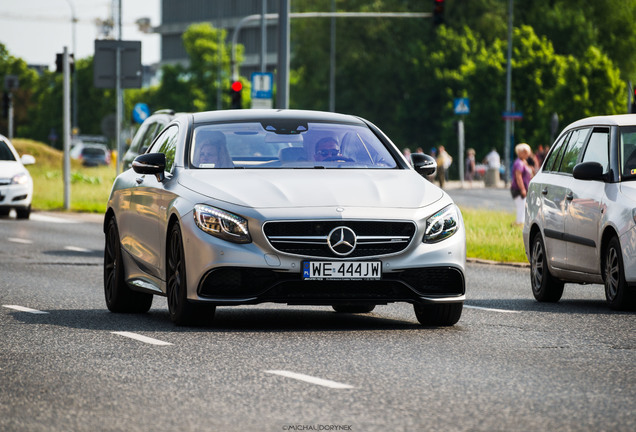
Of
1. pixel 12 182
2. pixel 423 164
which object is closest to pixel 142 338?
pixel 423 164

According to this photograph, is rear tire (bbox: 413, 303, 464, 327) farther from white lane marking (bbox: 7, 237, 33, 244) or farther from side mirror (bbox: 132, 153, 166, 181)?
white lane marking (bbox: 7, 237, 33, 244)

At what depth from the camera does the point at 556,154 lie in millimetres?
14609

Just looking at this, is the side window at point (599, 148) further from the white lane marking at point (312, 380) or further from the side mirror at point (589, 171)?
the white lane marking at point (312, 380)

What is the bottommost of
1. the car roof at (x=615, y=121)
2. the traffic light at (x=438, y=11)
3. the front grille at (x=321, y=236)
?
the front grille at (x=321, y=236)

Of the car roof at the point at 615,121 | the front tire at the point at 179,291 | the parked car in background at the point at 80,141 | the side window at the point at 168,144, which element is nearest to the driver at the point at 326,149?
the side window at the point at 168,144

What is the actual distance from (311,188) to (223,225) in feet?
2.26

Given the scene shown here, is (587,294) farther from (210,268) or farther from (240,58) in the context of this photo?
(240,58)

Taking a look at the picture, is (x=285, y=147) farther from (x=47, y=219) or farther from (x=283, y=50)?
(x=47, y=219)

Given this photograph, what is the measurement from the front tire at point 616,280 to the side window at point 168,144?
374 cm

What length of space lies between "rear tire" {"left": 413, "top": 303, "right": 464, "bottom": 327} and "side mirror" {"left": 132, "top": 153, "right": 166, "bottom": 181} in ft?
7.14

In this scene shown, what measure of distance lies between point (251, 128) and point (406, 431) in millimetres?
5433

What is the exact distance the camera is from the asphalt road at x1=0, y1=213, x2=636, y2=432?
6793 mm

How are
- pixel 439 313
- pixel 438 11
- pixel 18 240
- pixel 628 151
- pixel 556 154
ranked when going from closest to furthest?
pixel 439 313 < pixel 628 151 < pixel 556 154 < pixel 18 240 < pixel 438 11

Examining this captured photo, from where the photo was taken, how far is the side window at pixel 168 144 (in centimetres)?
1170
